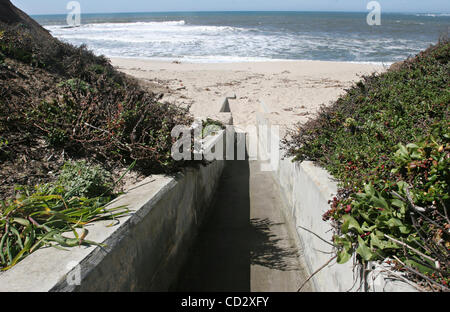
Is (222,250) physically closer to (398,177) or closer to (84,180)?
(84,180)

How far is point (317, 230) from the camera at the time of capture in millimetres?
3842

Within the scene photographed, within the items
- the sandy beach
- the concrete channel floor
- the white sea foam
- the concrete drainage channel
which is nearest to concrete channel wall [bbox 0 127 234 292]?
the concrete drainage channel

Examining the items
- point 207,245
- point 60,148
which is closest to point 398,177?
point 207,245

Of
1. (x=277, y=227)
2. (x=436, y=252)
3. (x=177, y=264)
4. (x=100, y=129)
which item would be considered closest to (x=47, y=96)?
(x=100, y=129)

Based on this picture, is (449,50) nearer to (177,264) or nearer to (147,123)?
(147,123)

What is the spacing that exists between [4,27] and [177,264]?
18.9 ft

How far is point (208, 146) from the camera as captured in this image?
547 cm

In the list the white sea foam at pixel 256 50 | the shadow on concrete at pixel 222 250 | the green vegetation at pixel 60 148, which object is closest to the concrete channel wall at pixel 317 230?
the shadow on concrete at pixel 222 250

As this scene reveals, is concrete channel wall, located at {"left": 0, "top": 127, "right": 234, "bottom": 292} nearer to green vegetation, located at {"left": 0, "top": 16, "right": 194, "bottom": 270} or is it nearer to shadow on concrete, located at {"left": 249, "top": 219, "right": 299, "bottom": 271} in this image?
green vegetation, located at {"left": 0, "top": 16, "right": 194, "bottom": 270}

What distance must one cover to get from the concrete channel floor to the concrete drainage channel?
0.04 feet

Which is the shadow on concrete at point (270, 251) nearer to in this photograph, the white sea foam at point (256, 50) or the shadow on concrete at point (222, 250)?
the shadow on concrete at point (222, 250)

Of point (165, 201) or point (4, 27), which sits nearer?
point (165, 201)

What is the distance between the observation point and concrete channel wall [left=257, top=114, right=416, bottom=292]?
7.86 feet
